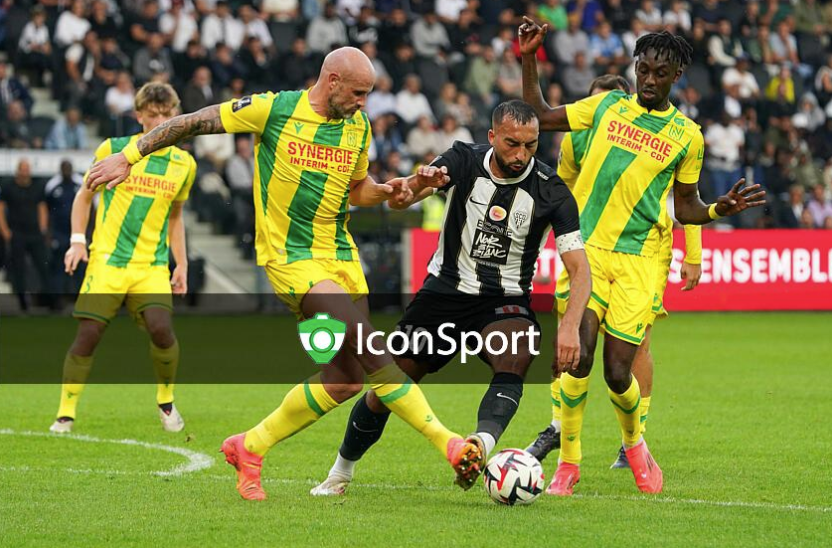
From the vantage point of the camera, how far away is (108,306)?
33.8 feet

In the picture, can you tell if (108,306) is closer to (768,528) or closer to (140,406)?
(140,406)

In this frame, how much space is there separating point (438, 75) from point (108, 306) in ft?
55.6

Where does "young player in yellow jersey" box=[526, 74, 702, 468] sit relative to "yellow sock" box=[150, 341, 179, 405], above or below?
above

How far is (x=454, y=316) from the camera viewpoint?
7312 mm

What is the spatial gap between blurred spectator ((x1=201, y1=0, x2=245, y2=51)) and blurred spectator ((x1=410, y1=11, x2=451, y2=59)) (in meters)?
3.85

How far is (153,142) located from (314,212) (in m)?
0.96

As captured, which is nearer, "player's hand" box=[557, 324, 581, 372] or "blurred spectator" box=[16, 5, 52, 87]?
"player's hand" box=[557, 324, 581, 372]


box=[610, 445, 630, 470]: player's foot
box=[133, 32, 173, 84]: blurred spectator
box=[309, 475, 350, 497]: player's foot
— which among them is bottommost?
box=[610, 445, 630, 470]: player's foot

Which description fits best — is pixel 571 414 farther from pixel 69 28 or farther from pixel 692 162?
pixel 69 28

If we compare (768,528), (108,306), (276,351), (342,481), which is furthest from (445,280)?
(276,351)

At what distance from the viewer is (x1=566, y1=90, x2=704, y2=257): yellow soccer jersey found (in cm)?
798

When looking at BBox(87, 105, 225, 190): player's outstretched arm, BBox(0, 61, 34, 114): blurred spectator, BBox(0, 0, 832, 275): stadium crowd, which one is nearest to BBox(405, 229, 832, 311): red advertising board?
BBox(0, 0, 832, 275): stadium crowd

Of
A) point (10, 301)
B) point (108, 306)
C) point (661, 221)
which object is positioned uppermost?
point (661, 221)

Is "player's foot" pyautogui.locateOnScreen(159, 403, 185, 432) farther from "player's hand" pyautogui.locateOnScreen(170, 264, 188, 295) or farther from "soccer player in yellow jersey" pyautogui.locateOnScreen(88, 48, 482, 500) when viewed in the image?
"soccer player in yellow jersey" pyautogui.locateOnScreen(88, 48, 482, 500)
